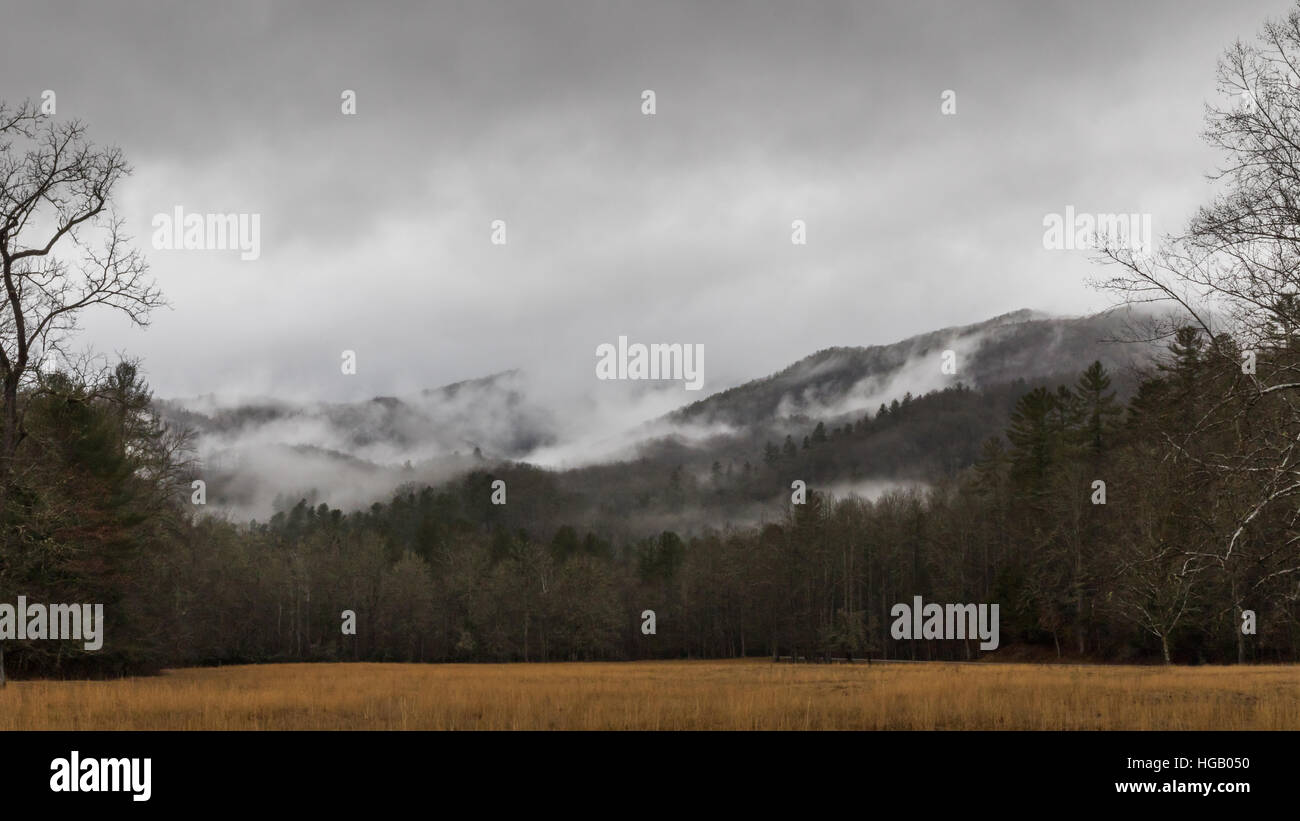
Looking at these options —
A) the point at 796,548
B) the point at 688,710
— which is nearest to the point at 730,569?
the point at 796,548

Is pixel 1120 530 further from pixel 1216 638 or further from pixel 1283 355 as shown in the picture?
pixel 1283 355

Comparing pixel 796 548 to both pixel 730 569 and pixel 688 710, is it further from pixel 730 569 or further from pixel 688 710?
pixel 688 710

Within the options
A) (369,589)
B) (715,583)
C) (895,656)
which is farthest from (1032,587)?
(369,589)

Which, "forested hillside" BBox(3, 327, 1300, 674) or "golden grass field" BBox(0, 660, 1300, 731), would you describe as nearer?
"golden grass field" BBox(0, 660, 1300, 731)

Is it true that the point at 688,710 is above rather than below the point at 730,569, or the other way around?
above

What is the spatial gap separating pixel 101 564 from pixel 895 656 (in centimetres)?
7121

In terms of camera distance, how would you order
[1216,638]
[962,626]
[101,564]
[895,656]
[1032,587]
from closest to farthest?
[101,564] < [1216,638] < [1032,587] < [962,626] < [895,656]

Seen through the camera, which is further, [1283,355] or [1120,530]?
[1120,530]

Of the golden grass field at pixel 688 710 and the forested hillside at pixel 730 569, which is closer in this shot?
the golden grass field at pixel 688 710

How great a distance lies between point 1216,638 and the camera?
2090 inches

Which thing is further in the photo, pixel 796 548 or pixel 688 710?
pixel 796 548

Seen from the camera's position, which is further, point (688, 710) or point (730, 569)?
point (730, 569)
